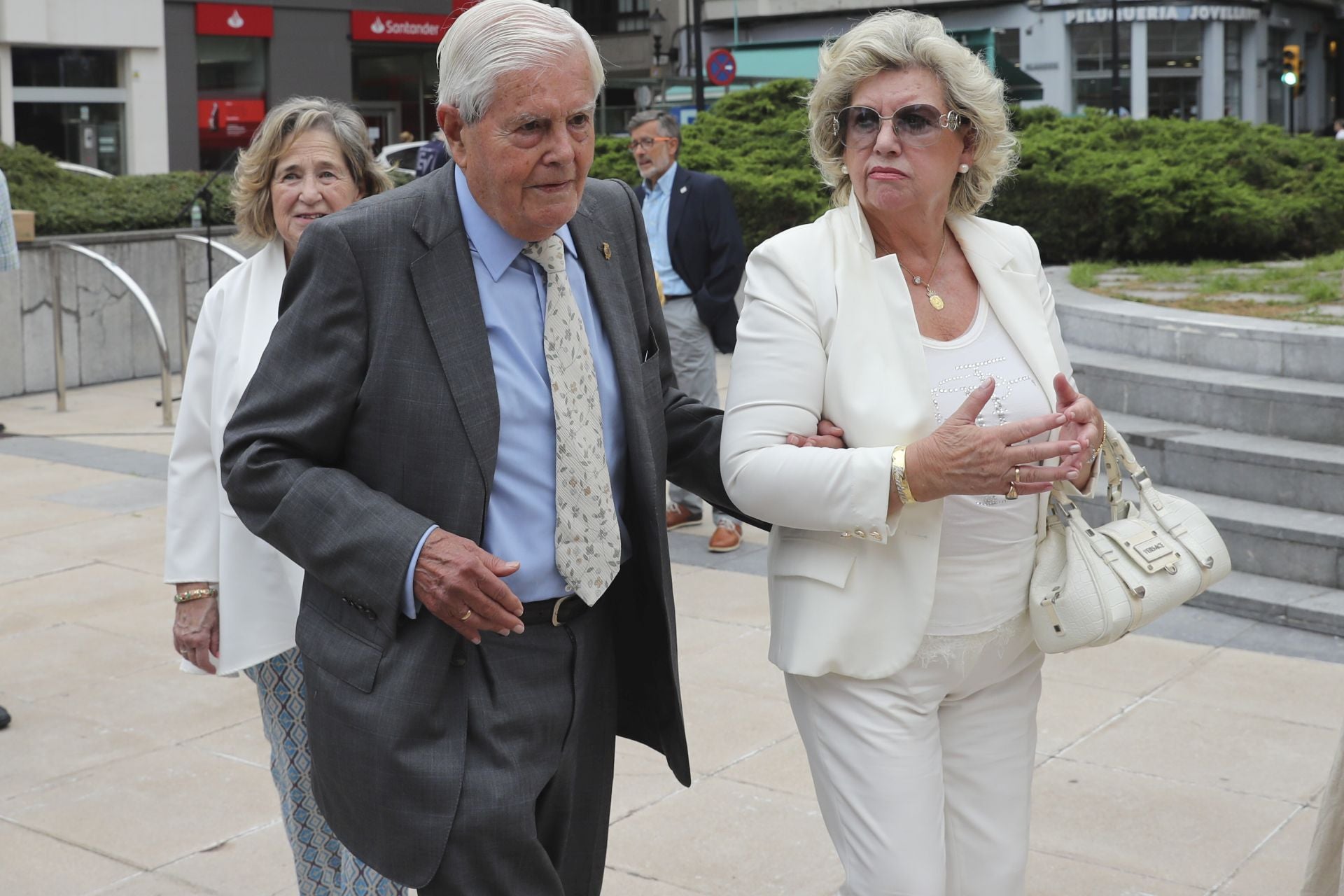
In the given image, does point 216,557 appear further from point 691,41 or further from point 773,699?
point 691,41

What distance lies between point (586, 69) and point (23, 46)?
32.3 m

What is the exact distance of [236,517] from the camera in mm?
3357

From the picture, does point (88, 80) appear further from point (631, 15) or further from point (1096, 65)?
point (1096, 65)

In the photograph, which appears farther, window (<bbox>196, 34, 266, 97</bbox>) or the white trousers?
window (<bbox>196, 34, 266, 97</bbox>)

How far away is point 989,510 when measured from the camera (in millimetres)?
2879

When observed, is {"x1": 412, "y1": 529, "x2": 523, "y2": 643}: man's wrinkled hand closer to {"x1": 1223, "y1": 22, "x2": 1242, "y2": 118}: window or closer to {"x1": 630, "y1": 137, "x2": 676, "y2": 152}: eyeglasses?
{"x1": 630, "y1": 137, "x2": 676, "y2": 152}: eyeglasses

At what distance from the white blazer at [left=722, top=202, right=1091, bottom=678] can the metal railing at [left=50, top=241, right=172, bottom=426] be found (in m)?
9.20

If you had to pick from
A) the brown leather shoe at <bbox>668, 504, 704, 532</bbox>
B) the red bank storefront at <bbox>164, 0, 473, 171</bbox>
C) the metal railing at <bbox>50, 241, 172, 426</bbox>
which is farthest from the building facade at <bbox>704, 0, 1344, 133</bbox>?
the brown leather shoe at <bbox>668, 504, 704, 532</bbox>

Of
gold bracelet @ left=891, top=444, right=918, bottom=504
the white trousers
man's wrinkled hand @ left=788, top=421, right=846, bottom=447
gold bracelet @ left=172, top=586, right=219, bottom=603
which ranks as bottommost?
the white trousers

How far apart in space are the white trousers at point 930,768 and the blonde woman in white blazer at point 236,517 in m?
1.15

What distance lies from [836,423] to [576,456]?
1.81ft

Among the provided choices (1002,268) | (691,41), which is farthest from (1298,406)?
(691,41)

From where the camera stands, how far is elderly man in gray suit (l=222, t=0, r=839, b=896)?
8.02ft

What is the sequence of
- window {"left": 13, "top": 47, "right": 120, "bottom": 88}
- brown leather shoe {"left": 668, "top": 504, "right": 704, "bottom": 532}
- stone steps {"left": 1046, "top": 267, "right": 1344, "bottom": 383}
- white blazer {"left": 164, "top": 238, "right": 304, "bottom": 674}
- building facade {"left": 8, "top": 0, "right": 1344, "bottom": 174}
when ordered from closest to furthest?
white blazer {"left": 164, "top": 238, "right": 304, "bottom": 674} → stone steps {"left": 1046, "top": 267, "right": 1344, "bottom": 383} → brown leather shoe {"left": 668, "top": 504, "right": 704, "bottom": 532} → window {"left": 13, "top": 47, "right": 120, "bottom": 88} → building facade {"left": 8, "top": 0, "right": 1344, "bottom": 174}
